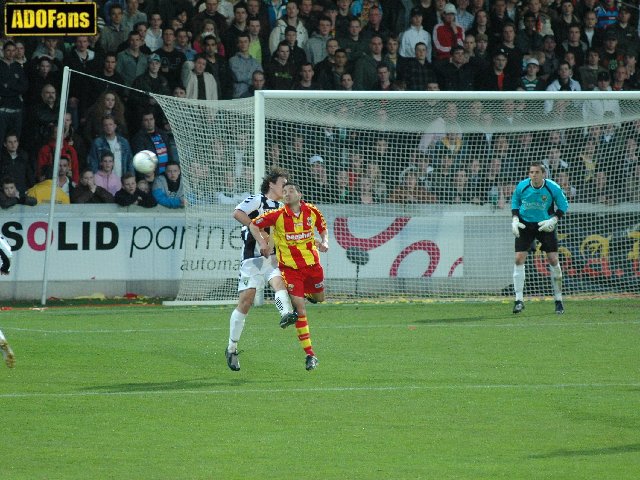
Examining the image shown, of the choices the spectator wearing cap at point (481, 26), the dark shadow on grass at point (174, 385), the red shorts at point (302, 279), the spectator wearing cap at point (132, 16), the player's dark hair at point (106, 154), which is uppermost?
the spectator wearing cap at point (481, 26)

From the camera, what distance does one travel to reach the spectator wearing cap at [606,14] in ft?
75.6

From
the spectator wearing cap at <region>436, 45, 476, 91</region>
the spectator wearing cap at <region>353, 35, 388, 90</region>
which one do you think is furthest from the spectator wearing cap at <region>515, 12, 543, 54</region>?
the spectator wearing cap at <region>353, 35, 388, 90</region>

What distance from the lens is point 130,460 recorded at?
743 centimetres

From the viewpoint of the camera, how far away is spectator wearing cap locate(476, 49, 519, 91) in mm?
20938

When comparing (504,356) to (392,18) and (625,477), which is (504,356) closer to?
(625,477)

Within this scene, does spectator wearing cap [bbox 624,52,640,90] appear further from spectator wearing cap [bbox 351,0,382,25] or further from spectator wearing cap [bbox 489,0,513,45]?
spectator wearing cap [bbox 351,0,382,25]

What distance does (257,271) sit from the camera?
11633 millimetres

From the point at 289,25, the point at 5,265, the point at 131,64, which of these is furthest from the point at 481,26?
the point at 5,265

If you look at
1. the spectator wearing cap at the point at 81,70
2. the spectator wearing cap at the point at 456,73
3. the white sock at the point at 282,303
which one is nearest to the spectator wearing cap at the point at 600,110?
the spectator wearing cap at the point at 456,73

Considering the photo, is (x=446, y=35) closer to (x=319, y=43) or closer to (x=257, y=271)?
(x=319, y=43)

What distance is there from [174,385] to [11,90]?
29.4ft

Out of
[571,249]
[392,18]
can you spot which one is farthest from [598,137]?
[392,18]

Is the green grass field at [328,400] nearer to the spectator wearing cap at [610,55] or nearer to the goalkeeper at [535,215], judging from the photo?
the goalkeeper at [535,215]

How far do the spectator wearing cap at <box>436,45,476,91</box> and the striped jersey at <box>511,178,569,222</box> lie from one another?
188 inches
